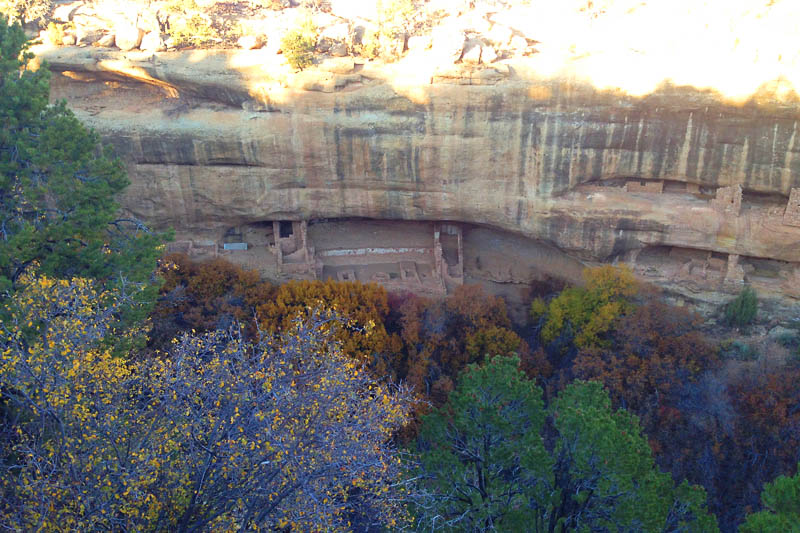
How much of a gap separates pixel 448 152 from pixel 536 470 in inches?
364

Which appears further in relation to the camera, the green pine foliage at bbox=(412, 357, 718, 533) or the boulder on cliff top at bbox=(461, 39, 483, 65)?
the boulder on cliff top at bbox=(461, 39, 483, 65)

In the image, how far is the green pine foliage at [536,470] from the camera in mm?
9695

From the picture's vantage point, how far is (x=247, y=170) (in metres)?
18.3

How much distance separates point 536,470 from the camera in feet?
33.5

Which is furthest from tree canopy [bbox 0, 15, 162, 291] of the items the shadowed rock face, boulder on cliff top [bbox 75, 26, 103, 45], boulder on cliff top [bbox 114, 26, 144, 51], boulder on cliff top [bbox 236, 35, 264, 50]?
boulder on cliff top [bbox 236, 35, 264, 50]

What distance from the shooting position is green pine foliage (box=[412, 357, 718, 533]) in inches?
382

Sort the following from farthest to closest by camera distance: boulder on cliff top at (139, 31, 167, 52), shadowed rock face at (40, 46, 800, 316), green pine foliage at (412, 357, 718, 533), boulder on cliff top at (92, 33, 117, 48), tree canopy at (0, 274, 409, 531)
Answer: boulder on cliff top at (92, 33, 117, 48), boulder on cliff top at (139, 31, 167, 52), shadowed rock face at (40, 46, 800, 316), green pine foliage at (412, 357, 718, 533), tree canopy at (0, 274, 409, 531)

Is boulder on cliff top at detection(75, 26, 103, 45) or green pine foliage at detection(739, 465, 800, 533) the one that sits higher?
boulder on cliff top at detection(75, 26, 103, 45)

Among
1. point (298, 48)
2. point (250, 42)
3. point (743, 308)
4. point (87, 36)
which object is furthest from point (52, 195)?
point (743, 308)

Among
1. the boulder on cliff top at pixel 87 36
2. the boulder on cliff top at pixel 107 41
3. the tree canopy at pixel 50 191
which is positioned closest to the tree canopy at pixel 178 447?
the tree canopy at pixel 50 191

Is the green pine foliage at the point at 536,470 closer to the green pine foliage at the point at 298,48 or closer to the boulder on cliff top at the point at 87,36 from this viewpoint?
the green pine foliage at the point at 298,48

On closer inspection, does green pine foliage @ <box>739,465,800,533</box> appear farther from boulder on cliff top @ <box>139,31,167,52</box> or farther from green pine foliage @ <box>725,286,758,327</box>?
boulder on cliff top @ <box>139,31,167,52</box>

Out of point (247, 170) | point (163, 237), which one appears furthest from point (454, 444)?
point (247, 170)

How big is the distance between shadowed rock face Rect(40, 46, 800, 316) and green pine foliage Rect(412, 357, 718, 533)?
7.30m
